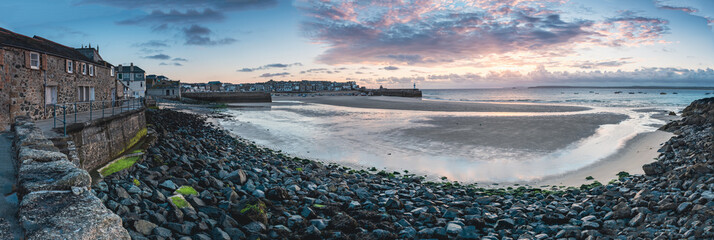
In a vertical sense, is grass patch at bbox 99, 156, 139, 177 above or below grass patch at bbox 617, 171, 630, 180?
above

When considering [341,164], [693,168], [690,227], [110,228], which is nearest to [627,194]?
[693,168]

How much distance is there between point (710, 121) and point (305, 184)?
2337 cm

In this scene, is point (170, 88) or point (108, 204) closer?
point (108, 204)

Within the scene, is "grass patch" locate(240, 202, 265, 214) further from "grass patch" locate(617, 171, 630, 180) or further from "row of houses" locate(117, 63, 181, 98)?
"row of houses" locate(117, 63, 181, 98)

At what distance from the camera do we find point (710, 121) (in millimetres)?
19422

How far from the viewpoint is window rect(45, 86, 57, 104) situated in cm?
1487

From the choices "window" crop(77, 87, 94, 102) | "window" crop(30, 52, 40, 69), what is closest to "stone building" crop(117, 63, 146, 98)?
"window" crop(77, 87, 94, 102)

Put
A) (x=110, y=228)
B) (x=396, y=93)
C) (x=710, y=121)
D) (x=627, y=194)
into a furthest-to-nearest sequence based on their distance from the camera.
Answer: (x=396, y=93)
(x=710, y=121)
(x=627, y=194)
(x=110, y=228)

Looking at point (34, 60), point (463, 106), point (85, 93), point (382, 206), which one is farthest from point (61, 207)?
point (463, 106)

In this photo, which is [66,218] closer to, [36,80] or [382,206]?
[382,206]

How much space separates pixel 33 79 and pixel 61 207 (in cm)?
1486

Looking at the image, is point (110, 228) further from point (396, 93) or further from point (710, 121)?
point (396, 93)

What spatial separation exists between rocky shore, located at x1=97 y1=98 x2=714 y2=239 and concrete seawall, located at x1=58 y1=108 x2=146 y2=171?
56.8 inches

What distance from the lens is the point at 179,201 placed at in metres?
6.45
